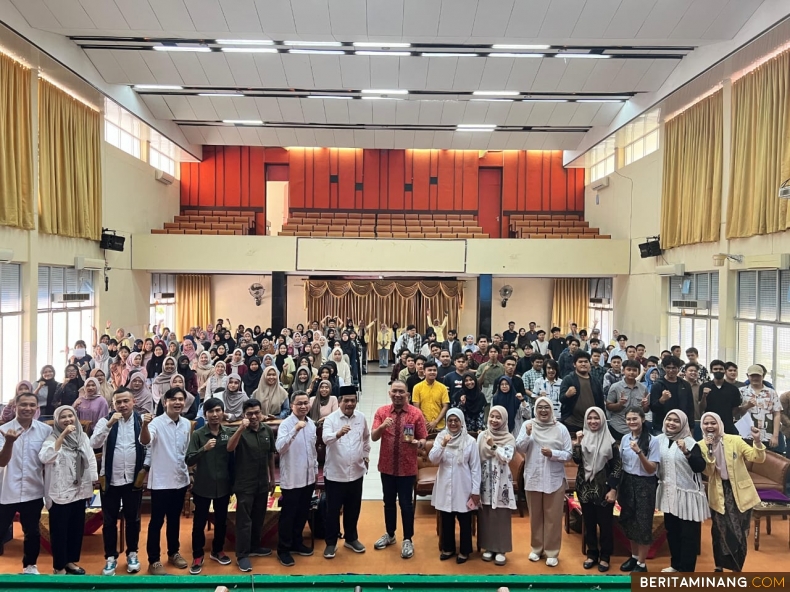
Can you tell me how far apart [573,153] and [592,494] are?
48.7ft

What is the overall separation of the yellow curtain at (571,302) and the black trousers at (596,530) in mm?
13650

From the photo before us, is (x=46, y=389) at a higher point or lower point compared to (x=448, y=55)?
lower

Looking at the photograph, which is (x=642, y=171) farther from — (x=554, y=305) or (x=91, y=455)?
(x=91, y=455)

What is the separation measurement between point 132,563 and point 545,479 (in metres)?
3.39

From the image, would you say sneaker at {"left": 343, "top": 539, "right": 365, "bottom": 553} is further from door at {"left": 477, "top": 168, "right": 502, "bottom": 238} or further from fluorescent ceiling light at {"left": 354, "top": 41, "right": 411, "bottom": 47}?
door at {"left": 477, "top": 168, "right": 502, "bottom": 238}

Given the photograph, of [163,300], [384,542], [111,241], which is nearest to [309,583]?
[384,542]

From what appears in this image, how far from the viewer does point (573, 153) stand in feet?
56.2

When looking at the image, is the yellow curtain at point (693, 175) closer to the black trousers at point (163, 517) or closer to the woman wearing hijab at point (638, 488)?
the woman wearing hijab at point (638, 488)

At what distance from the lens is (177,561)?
4.27 metres

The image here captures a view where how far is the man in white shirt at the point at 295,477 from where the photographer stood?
441cm

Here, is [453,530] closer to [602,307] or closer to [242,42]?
[242,42]

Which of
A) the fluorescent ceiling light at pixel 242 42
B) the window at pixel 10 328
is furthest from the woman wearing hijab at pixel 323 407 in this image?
the fluorescent ceiling light at pixel 242 42

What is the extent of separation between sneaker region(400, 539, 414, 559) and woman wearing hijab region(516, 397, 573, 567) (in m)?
1.01

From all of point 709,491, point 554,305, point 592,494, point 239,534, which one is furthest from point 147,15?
point 554,305
